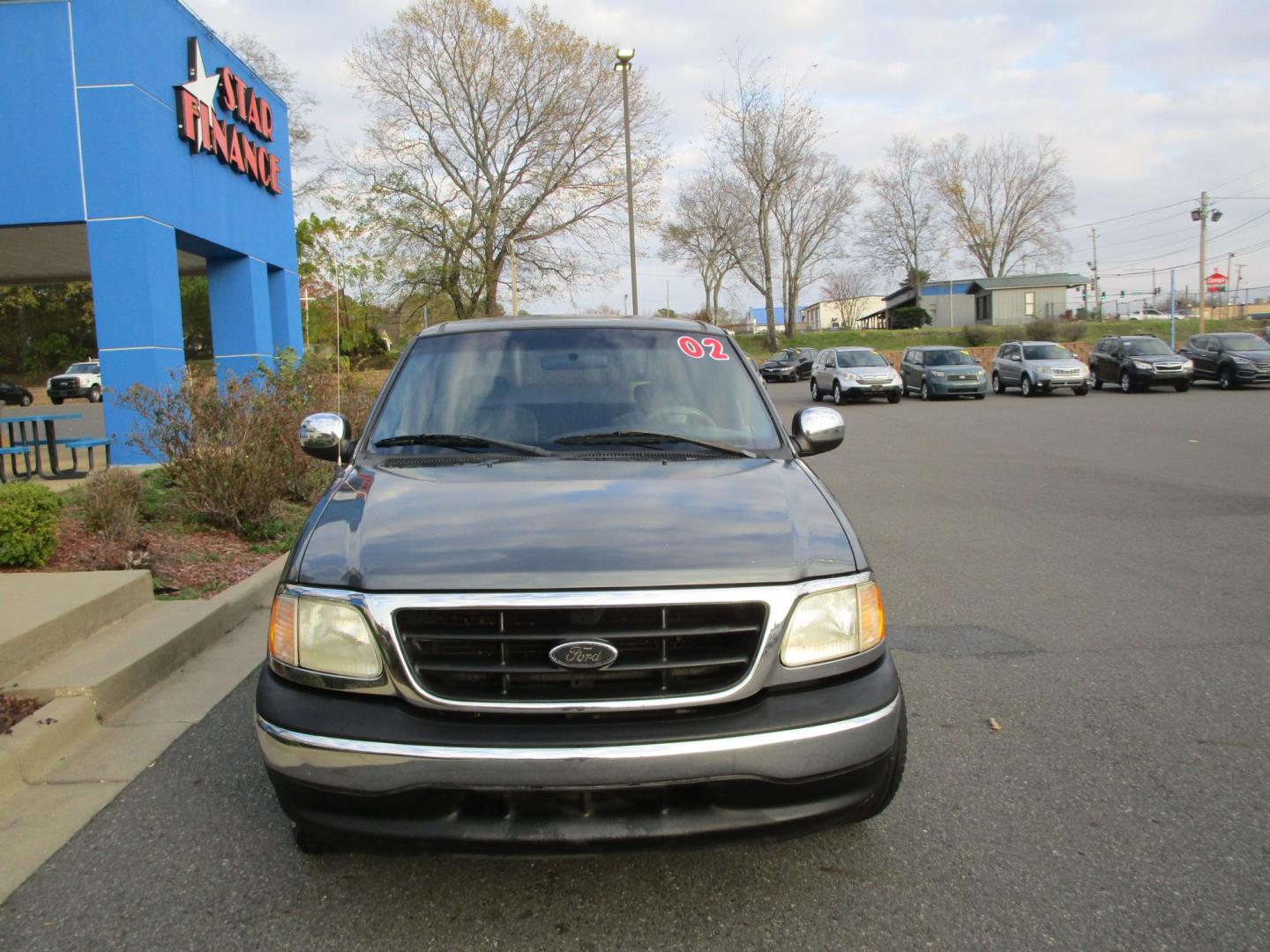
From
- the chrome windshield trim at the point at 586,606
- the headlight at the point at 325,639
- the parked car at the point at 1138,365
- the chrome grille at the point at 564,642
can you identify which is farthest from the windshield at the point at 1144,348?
the headlight at the point at 325,639

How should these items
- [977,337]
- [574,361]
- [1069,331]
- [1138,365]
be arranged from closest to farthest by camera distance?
1. [574,361]
2. [1138,365]
3. [1069,331]
4. [977,337]

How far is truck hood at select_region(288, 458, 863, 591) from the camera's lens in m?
2.49

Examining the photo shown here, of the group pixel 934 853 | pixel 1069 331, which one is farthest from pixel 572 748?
pixel 1069 331

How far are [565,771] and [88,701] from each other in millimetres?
2889

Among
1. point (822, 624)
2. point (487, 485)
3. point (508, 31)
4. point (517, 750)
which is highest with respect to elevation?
point (508, 31)

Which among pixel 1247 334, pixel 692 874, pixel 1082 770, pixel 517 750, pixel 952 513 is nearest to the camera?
pixel 517 750

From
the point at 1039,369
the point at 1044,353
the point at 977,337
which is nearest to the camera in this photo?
the point at 1039,369

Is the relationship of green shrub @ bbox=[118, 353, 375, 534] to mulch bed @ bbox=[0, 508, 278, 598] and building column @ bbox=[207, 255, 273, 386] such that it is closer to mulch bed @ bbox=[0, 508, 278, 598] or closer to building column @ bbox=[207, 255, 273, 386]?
mulch bed @ bbox=[0, 508, 278, 598]

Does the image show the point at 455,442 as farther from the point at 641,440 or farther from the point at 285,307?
the point at 285,307

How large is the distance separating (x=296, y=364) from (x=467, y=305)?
31.6 metres

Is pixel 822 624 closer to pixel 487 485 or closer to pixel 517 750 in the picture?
pixel 517 750

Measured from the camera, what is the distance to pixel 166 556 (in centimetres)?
656

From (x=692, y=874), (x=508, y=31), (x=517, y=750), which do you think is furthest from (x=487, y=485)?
(x=508, y=31)

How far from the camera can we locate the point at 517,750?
2.32m
